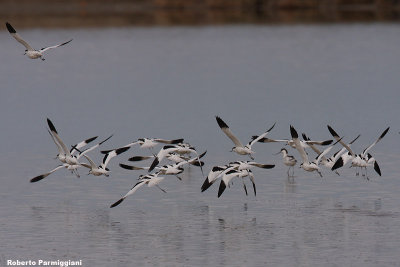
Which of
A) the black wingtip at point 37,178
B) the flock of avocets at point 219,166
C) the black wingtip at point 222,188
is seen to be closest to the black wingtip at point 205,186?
the flock of avocets at point 219,166

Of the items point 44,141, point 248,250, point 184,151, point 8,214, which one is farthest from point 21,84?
point 248,250

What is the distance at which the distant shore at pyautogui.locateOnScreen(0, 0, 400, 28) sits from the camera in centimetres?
10200

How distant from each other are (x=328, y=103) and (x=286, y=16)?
7143 centimetres

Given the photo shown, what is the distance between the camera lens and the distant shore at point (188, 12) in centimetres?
10200

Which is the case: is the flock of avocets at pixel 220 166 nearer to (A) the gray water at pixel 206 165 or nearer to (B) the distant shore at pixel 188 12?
(A) the gray water at pixel 206 165

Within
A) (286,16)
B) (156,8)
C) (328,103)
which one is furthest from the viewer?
(156,8)

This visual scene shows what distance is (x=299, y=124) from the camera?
31656 millimetres

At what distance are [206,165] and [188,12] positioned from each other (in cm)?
10075

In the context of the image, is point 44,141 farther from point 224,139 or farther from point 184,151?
point 184,151

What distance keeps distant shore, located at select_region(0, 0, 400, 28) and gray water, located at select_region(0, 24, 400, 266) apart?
39.6 m

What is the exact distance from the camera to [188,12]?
125 m

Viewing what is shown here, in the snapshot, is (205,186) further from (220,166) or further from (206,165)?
(206,165)

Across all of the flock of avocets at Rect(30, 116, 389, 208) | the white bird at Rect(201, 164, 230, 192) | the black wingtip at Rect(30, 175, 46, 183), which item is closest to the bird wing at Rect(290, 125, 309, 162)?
the flock of avocets at Rect(30, 116, 389, 208)

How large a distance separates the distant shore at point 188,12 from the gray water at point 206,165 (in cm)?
3961
